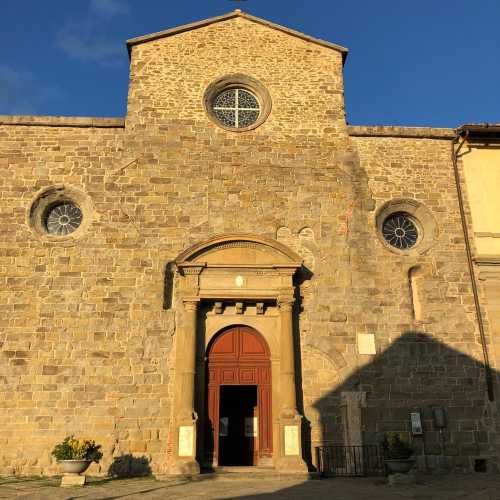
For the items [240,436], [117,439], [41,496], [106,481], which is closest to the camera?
[41,496]

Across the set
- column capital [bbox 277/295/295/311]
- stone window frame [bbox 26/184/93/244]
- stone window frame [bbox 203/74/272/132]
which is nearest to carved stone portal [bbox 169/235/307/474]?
column capital [bbox 277/295/295/311]

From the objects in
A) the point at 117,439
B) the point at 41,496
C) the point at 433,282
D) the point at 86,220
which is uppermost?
the point at 86,220

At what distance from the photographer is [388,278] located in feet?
42.5

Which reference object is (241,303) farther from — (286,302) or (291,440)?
(291,440)

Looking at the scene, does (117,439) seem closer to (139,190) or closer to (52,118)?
(139,190)

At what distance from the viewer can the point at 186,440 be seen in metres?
10.9

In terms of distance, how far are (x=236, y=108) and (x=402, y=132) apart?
431 cm

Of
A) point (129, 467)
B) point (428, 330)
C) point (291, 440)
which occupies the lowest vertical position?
point (129, 467)

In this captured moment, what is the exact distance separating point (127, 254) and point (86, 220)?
1.32 meters

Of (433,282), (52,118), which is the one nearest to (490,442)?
(433,282)

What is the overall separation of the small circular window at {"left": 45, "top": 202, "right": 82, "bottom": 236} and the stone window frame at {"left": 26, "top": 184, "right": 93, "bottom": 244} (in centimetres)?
7

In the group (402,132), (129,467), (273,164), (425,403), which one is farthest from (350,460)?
(402,132)

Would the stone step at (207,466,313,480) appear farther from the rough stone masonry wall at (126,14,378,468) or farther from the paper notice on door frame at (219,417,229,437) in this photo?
the paper notice on door frame at (219,417,229,437)

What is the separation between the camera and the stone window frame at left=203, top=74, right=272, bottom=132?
14.0 meters
